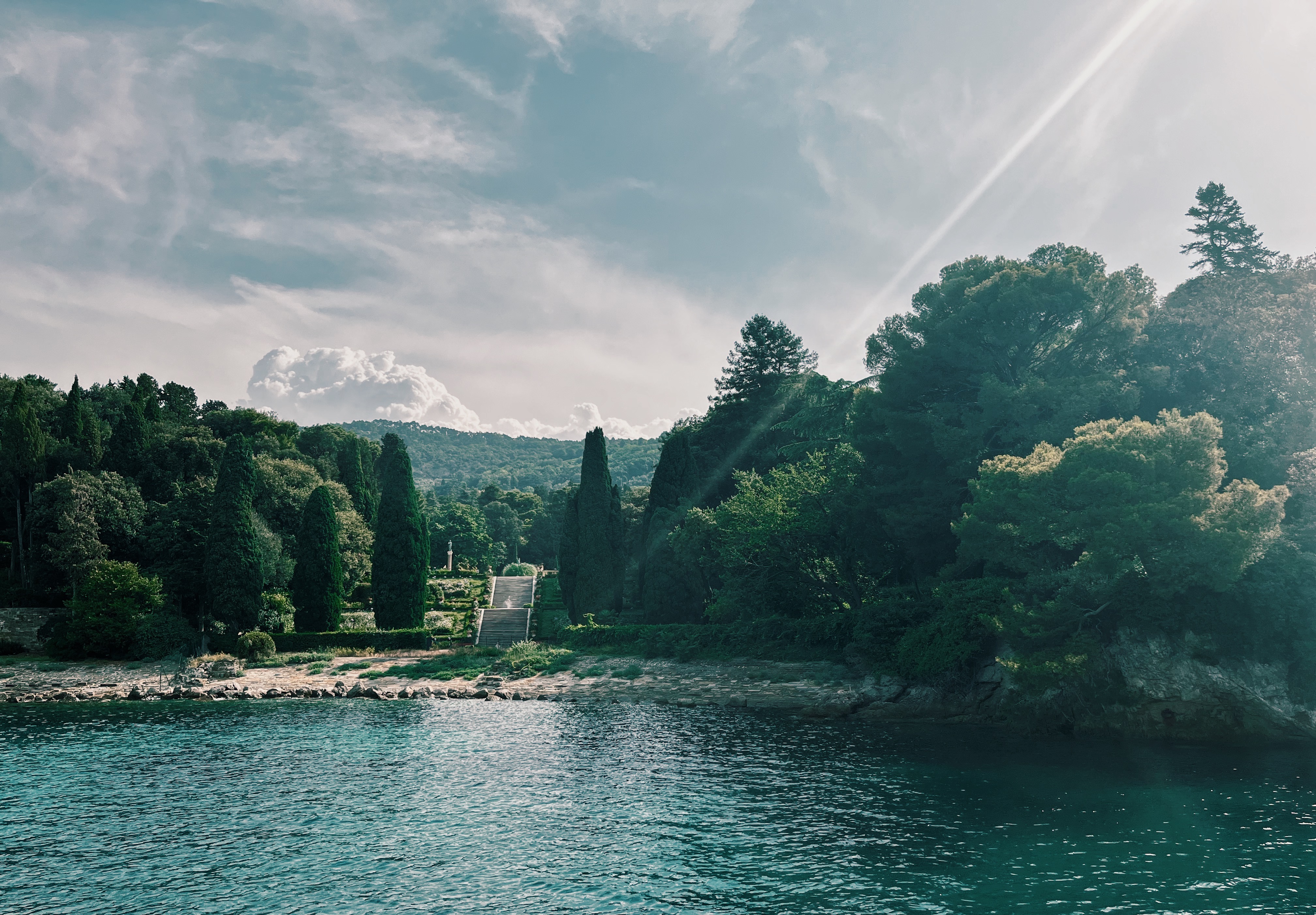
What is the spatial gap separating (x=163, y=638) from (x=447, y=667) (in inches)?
596

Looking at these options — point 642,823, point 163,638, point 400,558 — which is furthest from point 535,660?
point 642,823

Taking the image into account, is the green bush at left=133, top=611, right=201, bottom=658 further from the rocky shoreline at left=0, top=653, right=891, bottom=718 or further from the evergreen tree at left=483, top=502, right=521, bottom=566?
the evergreen tree at left=483, top=502, right=521, bottom=566

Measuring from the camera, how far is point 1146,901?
43.5ft

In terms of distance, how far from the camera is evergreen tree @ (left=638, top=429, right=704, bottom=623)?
5103 centimetres

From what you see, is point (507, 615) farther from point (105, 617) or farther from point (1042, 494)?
point (1042, 494)

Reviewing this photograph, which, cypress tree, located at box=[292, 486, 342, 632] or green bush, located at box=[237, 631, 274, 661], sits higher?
cypress tree, located at box=[292, 486, 342, 632]

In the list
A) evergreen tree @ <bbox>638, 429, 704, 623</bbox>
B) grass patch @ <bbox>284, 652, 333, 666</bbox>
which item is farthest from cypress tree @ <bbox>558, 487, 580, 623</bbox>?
grass patch @ <bbox>284, 652, 333, 666</bbox>

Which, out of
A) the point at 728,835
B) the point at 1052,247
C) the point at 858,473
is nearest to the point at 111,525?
the point at 858,473

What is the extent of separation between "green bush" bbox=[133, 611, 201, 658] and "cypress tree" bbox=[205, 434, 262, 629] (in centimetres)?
188

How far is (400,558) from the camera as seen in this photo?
48.7 meters

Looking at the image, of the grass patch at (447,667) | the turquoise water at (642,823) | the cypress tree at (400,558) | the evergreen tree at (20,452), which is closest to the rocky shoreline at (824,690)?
the grass patch at (447,667)

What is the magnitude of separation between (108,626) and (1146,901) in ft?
150

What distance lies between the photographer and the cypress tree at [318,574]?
4622 centimetres

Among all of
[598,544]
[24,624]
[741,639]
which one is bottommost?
[24,624]
